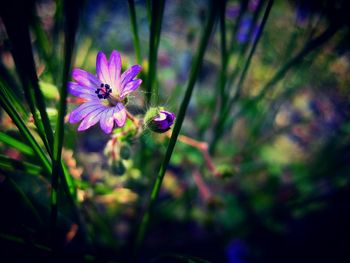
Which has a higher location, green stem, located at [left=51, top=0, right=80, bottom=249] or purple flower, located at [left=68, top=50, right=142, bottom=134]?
purple flower, located at [left=68, top=50, right=142, bottom=134]

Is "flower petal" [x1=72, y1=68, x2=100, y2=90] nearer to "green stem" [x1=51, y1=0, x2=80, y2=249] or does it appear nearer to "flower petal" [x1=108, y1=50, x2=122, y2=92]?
"flower petal" [x1=108, y1=50, x2=122, y2=92]

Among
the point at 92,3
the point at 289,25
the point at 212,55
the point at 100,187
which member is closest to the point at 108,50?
the point at 92,3

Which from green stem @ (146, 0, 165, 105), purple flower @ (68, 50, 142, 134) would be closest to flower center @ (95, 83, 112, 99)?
purple flower @ (68, 50, 142, 134)

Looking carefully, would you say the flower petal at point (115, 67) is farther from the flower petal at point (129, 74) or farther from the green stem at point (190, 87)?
the green stem at point (190, 87)

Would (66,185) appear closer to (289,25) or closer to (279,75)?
(279,75)

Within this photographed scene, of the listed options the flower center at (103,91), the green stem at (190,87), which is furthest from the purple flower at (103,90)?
the green stem at (190,87)
